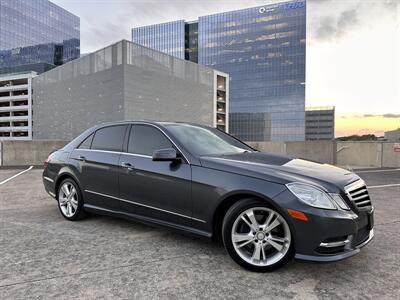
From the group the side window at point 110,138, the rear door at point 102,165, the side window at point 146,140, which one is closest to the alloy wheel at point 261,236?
the side window at point 146,140

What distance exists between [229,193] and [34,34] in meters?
141

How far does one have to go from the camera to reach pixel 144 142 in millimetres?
4105

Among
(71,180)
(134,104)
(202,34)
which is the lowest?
(71,180)

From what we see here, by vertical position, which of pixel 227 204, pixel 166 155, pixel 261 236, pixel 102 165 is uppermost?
pixel 166 155

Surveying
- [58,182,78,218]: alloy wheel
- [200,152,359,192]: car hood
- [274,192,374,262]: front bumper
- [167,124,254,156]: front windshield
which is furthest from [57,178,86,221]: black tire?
[274,192,374,262]: front bumper

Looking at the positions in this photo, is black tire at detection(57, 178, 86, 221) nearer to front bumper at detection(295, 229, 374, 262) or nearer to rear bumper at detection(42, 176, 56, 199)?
rear bumper at detection(42, 176, 56, 199)

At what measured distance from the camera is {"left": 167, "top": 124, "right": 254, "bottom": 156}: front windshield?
12.3 ft

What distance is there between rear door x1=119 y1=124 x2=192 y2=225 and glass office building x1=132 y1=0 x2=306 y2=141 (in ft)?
325

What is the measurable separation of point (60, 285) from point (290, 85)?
341 feet

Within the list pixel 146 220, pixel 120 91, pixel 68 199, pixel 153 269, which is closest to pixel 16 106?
pixel 120 91

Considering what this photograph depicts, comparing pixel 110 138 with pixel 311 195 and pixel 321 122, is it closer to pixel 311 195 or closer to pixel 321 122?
pixel 311 195

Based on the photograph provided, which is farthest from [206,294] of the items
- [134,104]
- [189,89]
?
[189,89]

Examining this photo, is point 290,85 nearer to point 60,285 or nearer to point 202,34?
point 202,34

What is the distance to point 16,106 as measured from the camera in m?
88.6
